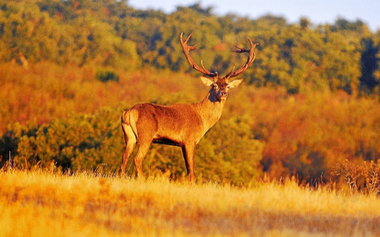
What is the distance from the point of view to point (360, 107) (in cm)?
4384

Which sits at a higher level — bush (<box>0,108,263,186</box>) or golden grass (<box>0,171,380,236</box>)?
golden grass (<box>0,171,380,236</box>)

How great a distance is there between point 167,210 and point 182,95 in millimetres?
20975

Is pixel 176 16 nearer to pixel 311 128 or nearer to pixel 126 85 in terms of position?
pixel 126 85

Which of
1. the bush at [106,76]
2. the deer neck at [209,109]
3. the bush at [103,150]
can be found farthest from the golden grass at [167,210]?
the bush at [106,76]

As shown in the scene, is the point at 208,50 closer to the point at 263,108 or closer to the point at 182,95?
the point at 263,108

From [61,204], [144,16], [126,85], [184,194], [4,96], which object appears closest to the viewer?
[61,204]

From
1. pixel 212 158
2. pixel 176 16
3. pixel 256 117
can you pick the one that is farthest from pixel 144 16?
pixel 212 158

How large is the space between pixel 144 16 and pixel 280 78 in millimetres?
45958

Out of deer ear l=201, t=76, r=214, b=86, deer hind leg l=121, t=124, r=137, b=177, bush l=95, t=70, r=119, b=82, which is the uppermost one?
deer ear l=201, t=76, r=214, b=86

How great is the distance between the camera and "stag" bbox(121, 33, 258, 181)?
11828 millimetres

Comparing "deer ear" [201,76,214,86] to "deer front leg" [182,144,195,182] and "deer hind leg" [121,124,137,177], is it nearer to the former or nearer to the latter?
"deer front leg" [182,144,195,182]

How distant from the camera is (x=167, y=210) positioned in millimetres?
8398


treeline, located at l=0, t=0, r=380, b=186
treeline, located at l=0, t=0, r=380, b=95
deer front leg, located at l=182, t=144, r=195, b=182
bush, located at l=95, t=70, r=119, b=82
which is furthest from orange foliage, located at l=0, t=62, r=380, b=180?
deer front leg, located at l=182, t=144, r=195, b=182

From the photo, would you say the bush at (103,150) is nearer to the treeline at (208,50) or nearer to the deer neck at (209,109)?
the deer neck at (209,109)
